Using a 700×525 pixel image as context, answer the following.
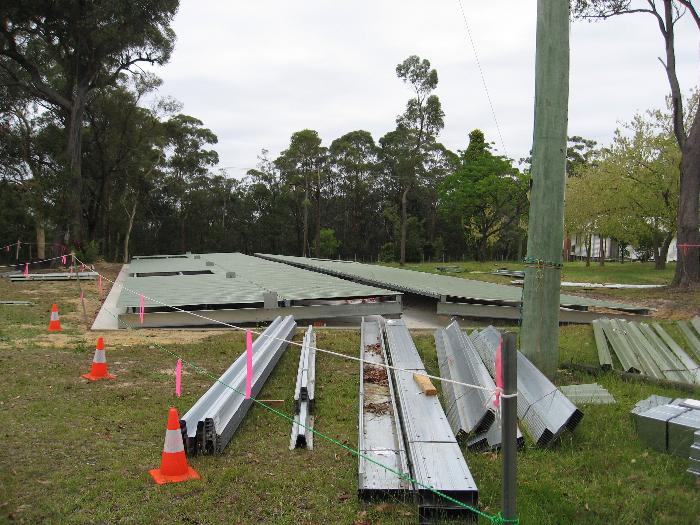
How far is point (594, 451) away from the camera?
4.34 m

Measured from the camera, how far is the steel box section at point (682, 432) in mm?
4090

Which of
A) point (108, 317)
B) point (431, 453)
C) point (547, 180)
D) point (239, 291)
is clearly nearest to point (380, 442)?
point (431, 453)

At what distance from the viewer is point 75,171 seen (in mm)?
31547

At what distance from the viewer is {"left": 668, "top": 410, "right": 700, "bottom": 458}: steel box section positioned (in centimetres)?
409

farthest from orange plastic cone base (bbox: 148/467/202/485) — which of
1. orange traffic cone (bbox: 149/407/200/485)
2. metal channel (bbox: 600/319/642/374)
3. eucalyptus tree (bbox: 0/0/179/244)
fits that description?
eucalyptus tree (bbox: 0/0/179/244)

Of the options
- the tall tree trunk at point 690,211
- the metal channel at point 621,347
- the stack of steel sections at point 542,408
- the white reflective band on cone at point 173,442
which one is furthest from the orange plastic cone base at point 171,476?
the tall tree trunk at point 690,211

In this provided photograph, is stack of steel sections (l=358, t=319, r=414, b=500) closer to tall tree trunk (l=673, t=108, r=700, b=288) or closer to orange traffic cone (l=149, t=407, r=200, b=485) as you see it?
orange traffic cone (l=149, t=407, r=200, b=485)

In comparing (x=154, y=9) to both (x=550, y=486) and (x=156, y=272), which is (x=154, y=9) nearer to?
(x=156, y=272)

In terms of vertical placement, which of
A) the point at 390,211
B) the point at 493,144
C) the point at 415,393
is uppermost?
the point at 493,144

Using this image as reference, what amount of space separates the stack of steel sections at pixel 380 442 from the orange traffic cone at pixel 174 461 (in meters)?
1.23

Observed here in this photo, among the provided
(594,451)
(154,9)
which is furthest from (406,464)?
(154,9)

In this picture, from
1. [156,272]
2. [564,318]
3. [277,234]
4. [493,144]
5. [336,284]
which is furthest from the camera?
[277,234]

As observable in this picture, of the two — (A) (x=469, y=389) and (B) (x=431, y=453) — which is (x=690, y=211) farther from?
(B) (x=431, y=453)

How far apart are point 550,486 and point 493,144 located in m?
43.5
